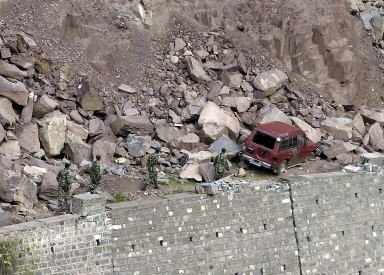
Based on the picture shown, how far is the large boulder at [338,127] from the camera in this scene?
75.5 ft

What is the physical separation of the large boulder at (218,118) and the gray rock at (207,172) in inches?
83.0

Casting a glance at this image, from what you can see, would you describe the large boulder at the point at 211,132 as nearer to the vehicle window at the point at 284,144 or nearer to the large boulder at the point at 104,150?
the vehicle window at the point at 284,144

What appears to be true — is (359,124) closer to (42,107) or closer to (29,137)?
(42,107)

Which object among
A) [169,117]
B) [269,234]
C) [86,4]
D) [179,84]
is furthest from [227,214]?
[86,4]

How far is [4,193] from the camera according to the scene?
54.2 ft

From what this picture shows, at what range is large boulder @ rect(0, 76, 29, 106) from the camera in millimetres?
19266

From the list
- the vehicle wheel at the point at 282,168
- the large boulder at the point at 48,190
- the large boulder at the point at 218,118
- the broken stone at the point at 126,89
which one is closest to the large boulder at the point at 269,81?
the large boulder at the point at 218,118

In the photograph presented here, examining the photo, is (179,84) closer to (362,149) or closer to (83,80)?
(83,80)

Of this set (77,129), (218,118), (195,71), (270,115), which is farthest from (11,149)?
(270,115)

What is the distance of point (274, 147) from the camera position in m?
20.3

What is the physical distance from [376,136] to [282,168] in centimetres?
422

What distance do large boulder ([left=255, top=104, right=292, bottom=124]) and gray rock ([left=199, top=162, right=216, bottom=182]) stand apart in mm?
3297

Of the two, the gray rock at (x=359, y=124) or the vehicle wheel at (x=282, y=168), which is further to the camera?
the gray rock at (x=359, y=124)

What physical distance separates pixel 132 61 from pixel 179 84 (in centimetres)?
172
